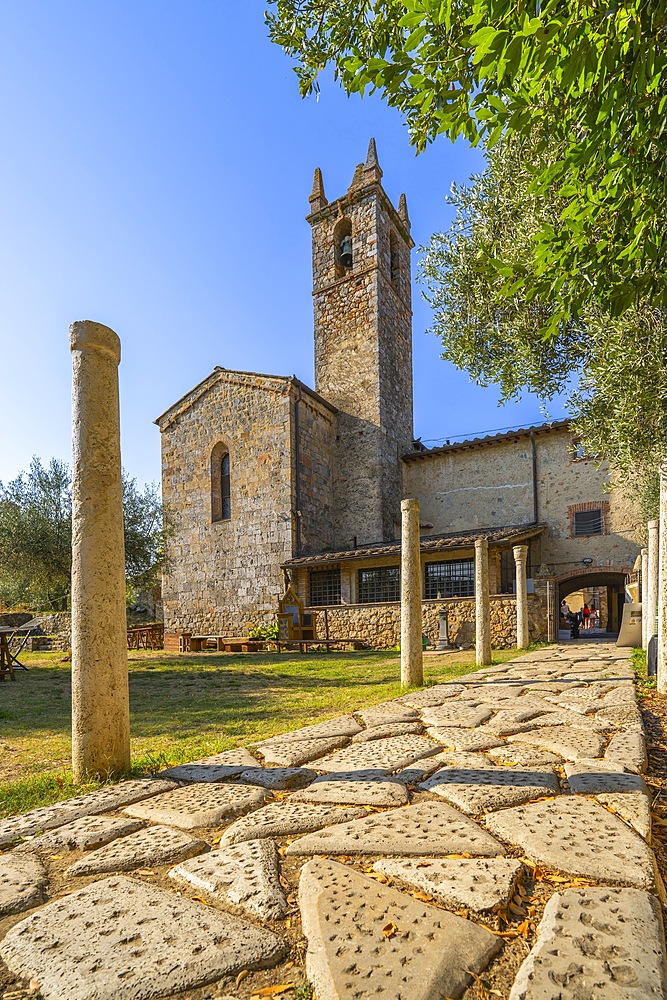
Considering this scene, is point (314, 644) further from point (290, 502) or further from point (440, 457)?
point (440, 457)

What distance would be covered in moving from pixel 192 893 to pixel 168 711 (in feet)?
15.6

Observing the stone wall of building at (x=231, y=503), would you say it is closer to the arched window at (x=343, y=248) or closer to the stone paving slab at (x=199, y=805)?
the arched window at (x=343, y=248)

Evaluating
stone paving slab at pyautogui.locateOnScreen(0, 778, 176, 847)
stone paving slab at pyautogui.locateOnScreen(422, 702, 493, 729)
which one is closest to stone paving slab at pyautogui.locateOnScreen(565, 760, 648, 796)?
stone paving slab at pyautogui.locateOnScreen(422, 702, 493, 729)

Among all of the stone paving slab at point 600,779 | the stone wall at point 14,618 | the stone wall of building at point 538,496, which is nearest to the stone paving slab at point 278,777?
the stone paving slab at point 600,779

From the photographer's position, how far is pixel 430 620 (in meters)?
15.9

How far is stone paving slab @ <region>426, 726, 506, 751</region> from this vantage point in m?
3.46

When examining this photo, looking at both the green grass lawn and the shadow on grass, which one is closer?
the green grass lawn

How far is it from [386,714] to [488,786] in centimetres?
194

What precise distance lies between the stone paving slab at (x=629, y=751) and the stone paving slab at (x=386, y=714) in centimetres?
141

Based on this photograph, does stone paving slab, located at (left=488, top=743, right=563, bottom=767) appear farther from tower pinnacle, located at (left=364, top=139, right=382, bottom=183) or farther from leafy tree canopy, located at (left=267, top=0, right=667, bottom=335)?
tower pinnacle, located at (left=364, top=139, right=382, bottom=183)

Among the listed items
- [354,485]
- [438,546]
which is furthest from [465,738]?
[354,485]

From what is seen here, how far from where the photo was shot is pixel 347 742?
373cm

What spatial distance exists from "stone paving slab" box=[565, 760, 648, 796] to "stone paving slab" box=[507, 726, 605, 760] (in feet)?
0.58

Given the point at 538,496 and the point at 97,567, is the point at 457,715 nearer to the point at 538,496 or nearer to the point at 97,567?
the point at 97,567
